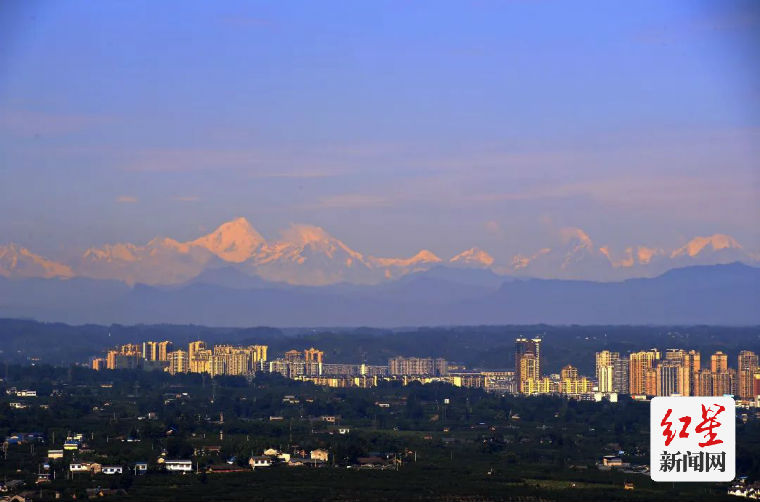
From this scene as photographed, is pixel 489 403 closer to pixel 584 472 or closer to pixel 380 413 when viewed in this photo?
pixel 380 413

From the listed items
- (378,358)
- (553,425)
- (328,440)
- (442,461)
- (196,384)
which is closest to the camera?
(442,461)

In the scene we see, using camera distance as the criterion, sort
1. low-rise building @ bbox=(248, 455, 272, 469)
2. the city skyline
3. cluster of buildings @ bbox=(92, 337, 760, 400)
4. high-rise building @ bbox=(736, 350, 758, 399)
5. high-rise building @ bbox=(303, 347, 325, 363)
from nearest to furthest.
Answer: low-rise building @ bbox=(248, 455, 272, 469) → high-rise building @ bbox=(736, 350, 758, 399) → the city skyline → cluster of buildings @ bbox=(92, 337, 760, 400) → high-rise building @ bbox=(303, 347, 325, 363)

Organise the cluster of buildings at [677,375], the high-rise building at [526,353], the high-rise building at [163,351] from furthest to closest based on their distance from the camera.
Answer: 1. the high-rise building at [163,351]
2. the high-rise building at [526,353]
3. the cluster of buildings at [677,375]

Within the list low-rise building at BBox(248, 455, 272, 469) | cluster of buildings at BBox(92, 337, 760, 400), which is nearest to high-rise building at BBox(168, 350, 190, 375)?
cluster of buildings at BBox(92, 337, 760, 400)

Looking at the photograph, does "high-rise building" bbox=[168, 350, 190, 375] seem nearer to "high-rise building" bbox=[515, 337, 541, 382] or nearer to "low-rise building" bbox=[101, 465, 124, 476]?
"high-rise building" bbox=[515, 337, 541, 382]

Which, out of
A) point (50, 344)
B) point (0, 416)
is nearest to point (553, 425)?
point (0, 416)

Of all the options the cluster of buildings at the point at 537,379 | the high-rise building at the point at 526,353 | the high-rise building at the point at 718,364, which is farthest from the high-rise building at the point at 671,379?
the high-rise building at the point at 526,353

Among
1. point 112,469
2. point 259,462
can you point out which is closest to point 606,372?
point 259,462

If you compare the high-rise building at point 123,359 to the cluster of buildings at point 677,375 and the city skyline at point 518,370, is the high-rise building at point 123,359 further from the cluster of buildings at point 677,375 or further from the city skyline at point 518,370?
the cluster of buildings at point 677,375

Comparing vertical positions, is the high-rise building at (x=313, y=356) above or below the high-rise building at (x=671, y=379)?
above
